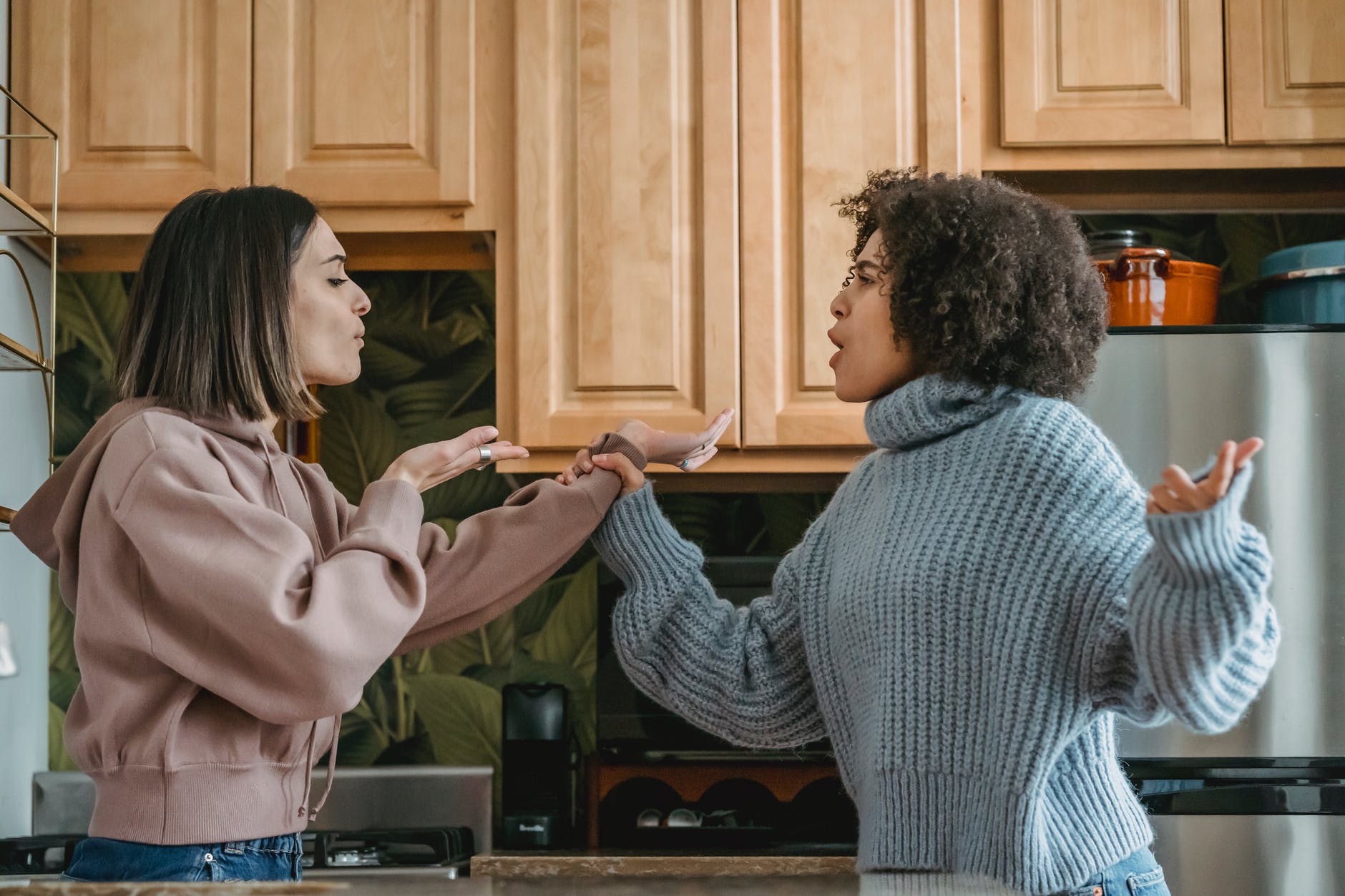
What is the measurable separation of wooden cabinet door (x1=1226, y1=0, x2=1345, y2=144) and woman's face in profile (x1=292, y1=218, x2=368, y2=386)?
1.54 metres

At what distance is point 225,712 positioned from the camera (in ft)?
4.01

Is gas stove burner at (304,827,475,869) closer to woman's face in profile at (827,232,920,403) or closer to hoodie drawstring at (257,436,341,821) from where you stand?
hoodie drawstring at (257,436,341,821)

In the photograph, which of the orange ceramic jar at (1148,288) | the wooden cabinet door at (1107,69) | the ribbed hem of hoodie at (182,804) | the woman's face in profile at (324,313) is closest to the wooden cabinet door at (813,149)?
the wooden cabinet door at (1107,69)

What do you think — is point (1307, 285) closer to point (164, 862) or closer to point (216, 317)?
point (216, 317)

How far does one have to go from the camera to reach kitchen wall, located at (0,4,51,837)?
2236 millimetres

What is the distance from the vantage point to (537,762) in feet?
7.41

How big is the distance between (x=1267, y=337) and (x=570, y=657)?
132cm

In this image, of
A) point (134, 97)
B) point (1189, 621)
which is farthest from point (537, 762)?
point (1189, 621)

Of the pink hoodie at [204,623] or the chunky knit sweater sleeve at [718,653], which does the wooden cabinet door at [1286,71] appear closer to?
the chunky knit sweater sleeve at [718,653]

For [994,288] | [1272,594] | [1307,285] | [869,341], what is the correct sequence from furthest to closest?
1. [1307,285]
2. [1272,594]
3. [869,341]
4. [994,288]

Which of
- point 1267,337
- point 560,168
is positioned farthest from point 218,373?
point 1267,337

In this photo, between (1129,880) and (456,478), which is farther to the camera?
(456,478)

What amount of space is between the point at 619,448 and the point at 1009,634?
21.9 inches

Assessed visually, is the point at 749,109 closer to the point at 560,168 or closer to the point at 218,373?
the point at 560,168
